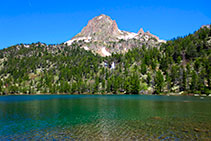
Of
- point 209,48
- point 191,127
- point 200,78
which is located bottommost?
point 191,127

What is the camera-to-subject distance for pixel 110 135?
28.5 m

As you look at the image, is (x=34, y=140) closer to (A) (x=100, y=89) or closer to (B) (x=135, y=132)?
(B) (x=135, y=132)

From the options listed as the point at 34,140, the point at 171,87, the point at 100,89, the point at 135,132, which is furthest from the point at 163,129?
the point at 100,89

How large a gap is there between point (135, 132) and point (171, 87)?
13717 cm

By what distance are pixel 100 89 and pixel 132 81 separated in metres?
44.6

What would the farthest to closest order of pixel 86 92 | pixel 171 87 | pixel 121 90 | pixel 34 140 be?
1. pixel 86 92
2. pixel 121 90
3. pixel 171 87
4. pixel 34 140

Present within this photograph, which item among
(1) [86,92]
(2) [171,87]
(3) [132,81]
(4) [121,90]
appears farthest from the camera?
(1) [86,92]

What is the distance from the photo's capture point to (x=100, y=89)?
639 feet

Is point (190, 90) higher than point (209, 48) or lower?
lower

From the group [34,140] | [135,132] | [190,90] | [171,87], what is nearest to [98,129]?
[135,132]

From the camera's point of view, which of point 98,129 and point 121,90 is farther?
point 121,90

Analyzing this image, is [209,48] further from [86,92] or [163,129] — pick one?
[163,129]

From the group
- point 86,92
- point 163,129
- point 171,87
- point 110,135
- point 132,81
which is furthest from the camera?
point 86,92

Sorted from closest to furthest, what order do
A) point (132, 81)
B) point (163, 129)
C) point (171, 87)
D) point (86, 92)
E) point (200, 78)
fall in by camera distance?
point (163, 129) < point (200, 78) < point (171, 87) < point (132, 81) < point (86, 92)
